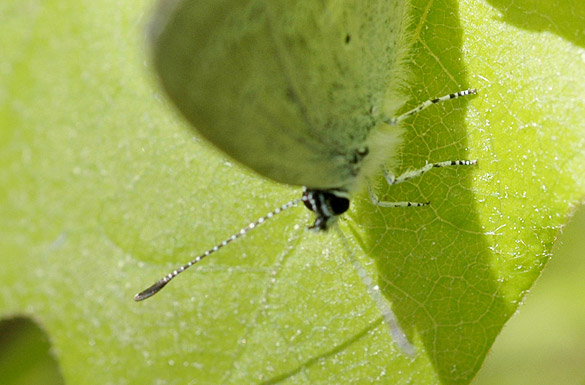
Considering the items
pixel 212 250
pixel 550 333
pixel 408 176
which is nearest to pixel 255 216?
pixel 212 250

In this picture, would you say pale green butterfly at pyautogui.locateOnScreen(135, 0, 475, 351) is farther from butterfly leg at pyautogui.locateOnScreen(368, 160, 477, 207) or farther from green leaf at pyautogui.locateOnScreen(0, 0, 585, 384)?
green leaf at pyautogui.locateOnScreen(0, 0, 585, 384)

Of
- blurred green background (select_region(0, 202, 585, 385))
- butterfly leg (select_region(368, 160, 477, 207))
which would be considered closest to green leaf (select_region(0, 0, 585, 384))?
butterfly leg (select_region(368, 160, 477, 207))

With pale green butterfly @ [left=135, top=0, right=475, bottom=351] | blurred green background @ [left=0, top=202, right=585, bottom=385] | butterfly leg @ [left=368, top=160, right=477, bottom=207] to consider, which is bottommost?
blurred green background @ [left=0, top=202, right=585, bottom=385]

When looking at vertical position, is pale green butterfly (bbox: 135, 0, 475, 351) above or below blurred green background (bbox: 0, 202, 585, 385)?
above

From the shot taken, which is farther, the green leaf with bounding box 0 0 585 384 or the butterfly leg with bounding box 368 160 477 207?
the butterfly leg with bounding box 368 160 477 207

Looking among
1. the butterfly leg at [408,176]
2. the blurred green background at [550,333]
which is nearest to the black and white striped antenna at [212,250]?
the butterfly leg at [408,176]

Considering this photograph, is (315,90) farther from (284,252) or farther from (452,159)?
(284,252)

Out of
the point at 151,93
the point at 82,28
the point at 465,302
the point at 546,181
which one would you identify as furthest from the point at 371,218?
the point at 82,28

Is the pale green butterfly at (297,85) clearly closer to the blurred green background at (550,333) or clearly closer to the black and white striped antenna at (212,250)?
the black and white striped antenna at (212,250)
